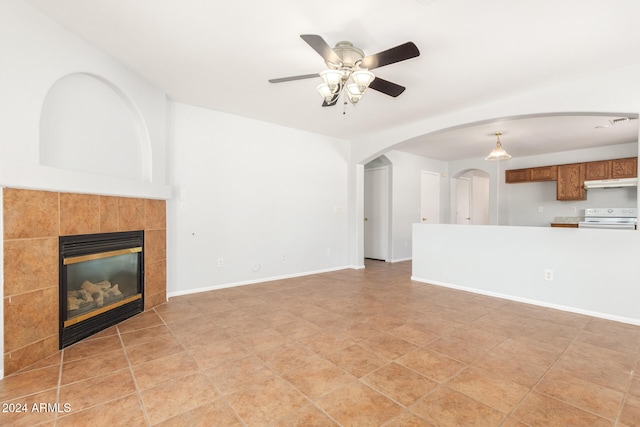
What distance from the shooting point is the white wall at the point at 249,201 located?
3922 millimetres

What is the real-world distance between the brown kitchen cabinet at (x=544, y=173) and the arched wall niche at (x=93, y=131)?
294 inches

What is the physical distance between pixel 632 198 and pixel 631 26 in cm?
509

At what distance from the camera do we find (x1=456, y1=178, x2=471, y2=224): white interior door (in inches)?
327

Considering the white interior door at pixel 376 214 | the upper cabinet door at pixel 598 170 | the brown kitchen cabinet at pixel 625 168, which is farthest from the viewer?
the white interior door at pixel 376 214

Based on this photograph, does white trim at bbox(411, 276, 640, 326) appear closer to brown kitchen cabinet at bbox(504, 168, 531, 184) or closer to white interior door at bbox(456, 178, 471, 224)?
brown kitchen cabinet at bbox(504, 168, 531, 184)

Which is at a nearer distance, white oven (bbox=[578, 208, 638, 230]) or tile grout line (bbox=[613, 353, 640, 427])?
tile grout line (bbox=[613, 353, 640, 427])

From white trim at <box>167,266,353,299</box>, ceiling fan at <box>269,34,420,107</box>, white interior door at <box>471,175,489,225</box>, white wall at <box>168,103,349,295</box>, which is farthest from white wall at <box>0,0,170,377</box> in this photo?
white interior door at <box>471,175,489,225</box>

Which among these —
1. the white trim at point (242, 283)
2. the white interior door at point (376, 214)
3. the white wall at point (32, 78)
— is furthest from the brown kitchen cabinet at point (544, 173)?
the white wall at point (32, 78)

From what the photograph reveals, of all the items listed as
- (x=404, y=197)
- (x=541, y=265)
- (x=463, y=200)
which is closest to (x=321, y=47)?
(x=541, y=265)

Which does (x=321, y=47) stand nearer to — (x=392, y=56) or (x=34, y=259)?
(x=392, y=56)

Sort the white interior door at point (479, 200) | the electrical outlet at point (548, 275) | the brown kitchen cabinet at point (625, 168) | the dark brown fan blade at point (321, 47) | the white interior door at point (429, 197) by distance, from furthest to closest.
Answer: the white interior door at point (479, 200) → the white interior door at point (429, 197) → the brown kitchen cabinet at point (625, 168) → the electrical outlet at point (548, 275) → the dark brown fan blade at point (321, 47)

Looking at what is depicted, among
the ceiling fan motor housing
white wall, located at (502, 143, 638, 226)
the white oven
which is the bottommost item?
the white oven

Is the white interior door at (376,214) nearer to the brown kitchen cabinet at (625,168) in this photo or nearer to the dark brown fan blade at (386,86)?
the dark brown fan blade at (386,86)

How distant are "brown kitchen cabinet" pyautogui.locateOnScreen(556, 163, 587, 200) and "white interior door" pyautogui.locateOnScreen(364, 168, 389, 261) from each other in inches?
142
